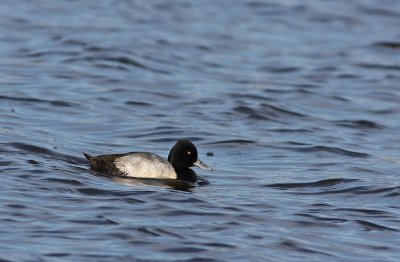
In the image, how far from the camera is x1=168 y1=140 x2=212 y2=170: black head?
1341 centimetres

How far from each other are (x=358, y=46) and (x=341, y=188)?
11.8 m

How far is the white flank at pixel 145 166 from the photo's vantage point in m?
12.8

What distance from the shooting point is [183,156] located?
1339 cm

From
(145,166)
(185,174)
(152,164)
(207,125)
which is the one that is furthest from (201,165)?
(207,125)

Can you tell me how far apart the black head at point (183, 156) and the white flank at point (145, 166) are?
140mm

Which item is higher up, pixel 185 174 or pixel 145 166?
pixel 145 166

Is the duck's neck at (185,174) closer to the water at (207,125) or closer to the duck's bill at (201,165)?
the duck's bill at (201,165)

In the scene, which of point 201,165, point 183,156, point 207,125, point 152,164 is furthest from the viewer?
point 207,125

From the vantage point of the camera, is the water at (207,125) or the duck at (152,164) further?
the duck at (152,164)

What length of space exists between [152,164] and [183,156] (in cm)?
49

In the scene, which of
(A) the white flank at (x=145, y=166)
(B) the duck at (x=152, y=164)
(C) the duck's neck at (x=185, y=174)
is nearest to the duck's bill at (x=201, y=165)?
(B) the duck at (x=152, y=164)

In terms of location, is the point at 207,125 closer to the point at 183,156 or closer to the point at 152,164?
the point at 183,156

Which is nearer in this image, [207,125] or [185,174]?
[185,174]

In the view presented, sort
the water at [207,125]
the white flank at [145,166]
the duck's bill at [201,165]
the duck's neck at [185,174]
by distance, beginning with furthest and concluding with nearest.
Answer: the duck's bill at [201,165], the duck's neck at [185,174], the white flank at [145,166], the water at [207,125]
